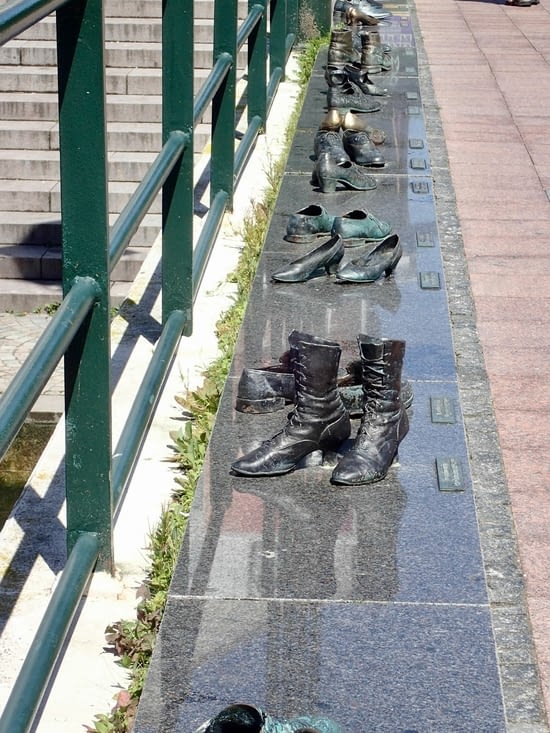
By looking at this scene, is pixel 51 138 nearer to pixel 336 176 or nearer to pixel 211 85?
pixel 336 176

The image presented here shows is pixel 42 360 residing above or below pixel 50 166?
above

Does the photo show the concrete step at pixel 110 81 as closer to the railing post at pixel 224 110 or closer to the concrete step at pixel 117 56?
the concrete step at pixel 117 56

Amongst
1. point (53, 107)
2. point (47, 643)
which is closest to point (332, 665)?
point (47, 643)

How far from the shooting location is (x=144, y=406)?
10.7 feet

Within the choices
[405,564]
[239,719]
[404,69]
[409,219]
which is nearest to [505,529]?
[405,564]

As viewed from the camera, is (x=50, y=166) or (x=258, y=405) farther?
(x=50, y=166)

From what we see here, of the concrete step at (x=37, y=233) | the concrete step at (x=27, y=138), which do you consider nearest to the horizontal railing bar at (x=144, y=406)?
the concrete step at (x=37, y=233)

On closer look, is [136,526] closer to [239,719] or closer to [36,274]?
[239,719]

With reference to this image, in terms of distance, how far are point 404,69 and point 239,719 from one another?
7516 mm

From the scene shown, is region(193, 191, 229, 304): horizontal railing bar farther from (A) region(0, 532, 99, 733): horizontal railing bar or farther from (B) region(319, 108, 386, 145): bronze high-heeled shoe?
(A) region(0, 532, 99, 733): horizontal railing bar

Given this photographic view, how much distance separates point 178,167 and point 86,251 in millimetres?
1514

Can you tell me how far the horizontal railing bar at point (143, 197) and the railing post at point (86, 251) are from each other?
0.33 ft

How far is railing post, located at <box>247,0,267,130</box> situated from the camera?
6785 mm

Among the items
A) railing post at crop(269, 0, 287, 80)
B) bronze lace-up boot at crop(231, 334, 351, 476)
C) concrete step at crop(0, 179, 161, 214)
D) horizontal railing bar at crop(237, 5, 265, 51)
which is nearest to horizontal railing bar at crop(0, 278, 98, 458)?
bronze lace-up boot at crop(231, 334, 351, 476)
